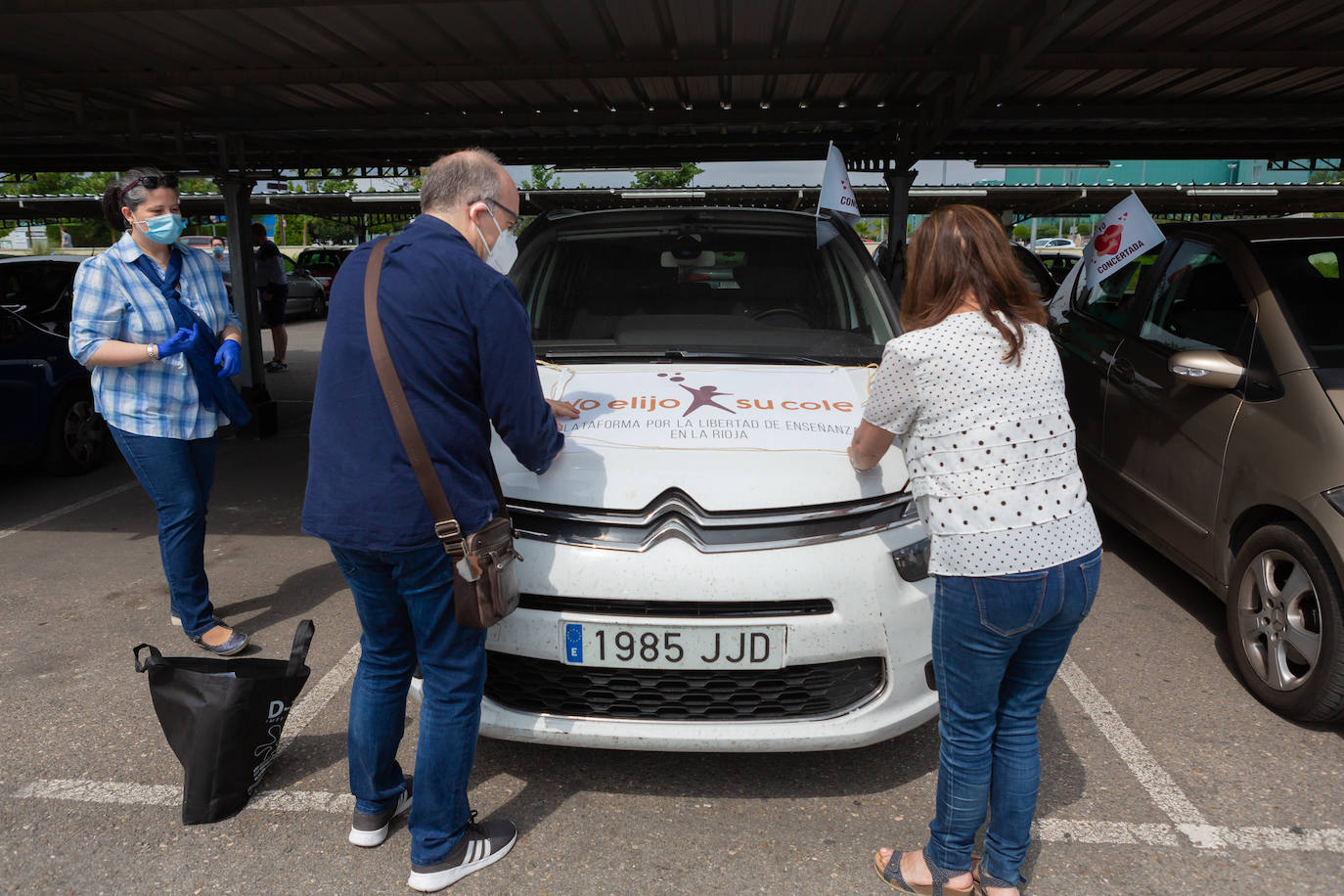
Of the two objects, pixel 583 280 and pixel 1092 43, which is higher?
pixel 1092 43

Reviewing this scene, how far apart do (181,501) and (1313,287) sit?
14.7 ft

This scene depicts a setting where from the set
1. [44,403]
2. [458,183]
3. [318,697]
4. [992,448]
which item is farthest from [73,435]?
[992,448]

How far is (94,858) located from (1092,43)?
6.53 meters

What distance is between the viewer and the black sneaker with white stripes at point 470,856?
7.83ft

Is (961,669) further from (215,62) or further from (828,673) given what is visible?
(215,62)

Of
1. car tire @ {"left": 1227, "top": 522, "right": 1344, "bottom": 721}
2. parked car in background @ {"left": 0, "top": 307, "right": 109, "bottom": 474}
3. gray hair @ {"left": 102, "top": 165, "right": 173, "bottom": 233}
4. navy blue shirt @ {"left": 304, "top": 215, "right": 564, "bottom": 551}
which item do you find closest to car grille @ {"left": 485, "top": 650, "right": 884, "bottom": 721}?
navy blue shirt @ {"left": 304, "top": 215, "right": 564, "bottom": 551}

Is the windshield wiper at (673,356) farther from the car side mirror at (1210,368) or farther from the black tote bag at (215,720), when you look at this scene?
the car side mirror at (1210,368)

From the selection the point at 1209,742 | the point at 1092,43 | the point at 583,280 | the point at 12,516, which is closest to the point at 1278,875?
the point at 1209,742

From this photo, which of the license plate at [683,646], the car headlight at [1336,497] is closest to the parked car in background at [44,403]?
the license plate at [683,646]

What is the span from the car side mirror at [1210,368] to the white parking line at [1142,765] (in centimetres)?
122

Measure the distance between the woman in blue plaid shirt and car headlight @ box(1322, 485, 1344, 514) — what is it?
12.7 feet

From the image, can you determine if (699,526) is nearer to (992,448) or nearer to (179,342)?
(992,448)

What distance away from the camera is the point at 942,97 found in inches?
279

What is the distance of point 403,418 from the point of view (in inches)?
81.6
